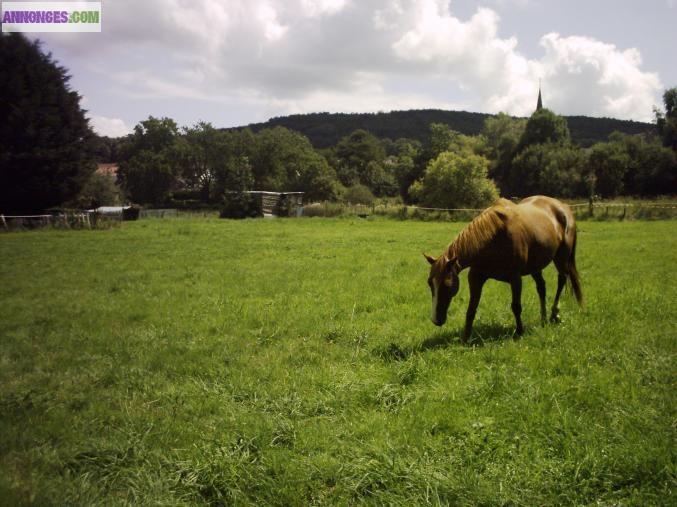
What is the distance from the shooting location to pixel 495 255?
618cm

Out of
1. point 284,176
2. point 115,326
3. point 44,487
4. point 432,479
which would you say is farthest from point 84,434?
point 284,176

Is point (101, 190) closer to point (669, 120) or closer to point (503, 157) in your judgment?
point (503, 157)

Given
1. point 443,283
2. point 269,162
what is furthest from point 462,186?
point 269,162

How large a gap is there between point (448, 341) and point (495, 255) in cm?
149

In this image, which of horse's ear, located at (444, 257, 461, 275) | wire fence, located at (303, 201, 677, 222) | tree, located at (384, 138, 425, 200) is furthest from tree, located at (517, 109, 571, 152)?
horse's ear, located at (444, 257, 461, 275)

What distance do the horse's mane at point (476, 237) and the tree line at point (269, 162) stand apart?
35313mm

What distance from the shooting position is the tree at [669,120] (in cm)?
5724

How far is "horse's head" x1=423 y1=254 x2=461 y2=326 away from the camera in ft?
19.4

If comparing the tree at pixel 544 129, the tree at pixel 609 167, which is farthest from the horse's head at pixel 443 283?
the tree at pixel 544 129

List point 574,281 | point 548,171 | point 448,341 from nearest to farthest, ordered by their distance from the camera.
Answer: point 448,341 < point 574,281 < point 548,171

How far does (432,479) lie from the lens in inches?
132

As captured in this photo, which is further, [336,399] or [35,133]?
[35,133]

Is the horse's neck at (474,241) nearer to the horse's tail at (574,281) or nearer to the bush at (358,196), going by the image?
the horse's tail at (574,281)

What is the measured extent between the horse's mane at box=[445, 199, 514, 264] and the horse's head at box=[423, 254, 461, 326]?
17 centimetres
